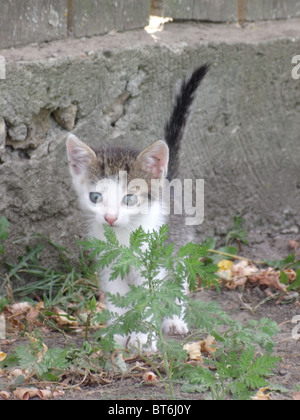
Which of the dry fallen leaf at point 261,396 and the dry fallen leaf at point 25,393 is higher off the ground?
the dry fallen leaf at point 25,393

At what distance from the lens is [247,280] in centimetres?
436

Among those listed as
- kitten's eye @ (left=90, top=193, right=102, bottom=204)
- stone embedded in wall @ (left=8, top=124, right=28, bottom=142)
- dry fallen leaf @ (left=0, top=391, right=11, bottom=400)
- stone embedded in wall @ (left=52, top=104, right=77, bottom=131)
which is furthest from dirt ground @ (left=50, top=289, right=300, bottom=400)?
stone embedded in wall @ (left=8, top=124, right=28, bottom=142)

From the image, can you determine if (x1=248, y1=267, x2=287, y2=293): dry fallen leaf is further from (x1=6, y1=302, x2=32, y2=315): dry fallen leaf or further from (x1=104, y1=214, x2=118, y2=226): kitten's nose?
(x1=6, y1=302, x2=32, y2=315): dry fallen leaf

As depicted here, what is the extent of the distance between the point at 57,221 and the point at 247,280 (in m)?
1.27

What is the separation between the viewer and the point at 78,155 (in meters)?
3.65

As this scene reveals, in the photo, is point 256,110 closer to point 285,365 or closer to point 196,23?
point 196,23

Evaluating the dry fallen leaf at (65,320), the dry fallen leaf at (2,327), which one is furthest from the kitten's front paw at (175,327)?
the dry fallen leaf at (2,327)

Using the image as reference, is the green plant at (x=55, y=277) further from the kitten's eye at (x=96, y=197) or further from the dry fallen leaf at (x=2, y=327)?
the kitten's eye at (x=96, y=197)

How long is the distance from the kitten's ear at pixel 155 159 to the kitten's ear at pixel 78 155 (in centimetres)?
27

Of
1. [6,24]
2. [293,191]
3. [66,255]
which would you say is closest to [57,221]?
[66,255]

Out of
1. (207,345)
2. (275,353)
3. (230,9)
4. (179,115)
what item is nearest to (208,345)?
(207,345)

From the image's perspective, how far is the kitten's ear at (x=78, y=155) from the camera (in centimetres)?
357

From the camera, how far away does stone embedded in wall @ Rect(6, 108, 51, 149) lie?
3.87m

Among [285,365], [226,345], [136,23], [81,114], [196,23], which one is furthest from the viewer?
[196,23]
